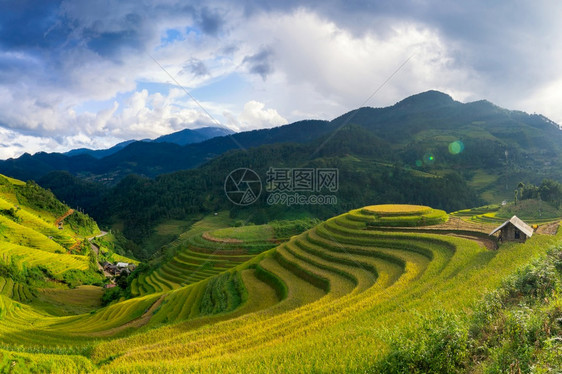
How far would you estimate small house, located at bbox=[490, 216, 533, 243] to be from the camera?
2048 centimetres

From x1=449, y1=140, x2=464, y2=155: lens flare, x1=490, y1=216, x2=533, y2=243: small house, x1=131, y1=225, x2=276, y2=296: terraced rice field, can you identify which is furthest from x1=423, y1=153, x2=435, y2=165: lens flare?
x1=490, y1=216, x2=533, y2=243: small house

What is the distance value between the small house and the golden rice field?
2.09 feet

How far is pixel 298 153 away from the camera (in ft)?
604

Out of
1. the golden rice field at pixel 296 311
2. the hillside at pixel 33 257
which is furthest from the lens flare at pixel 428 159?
the hillside at pixel 33 257

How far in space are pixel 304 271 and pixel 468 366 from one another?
1717 cm

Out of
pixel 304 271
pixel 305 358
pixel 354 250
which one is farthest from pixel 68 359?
pixel 354 250

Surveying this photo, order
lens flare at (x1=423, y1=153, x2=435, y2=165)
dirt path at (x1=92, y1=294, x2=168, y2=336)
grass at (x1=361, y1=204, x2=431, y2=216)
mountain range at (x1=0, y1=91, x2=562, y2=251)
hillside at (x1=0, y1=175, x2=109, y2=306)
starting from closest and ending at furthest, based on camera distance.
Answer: dirt path at (x1=92, y1=294, x2=168, y2=336), grass at (x1=361, y1=204, x2=431, y2=216), hillside at (x1=0, y1=175, x2=109, y2=306), mountain range at (x1=0, y1=91, x2=562, y2=251), lens flare at (x1=423, y1=153, x2=435, y2=165)

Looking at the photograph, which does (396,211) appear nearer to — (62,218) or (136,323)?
(136,323)

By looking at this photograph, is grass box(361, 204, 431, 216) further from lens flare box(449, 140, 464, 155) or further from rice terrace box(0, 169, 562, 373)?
lens flare box(449, 140, 464, 155)

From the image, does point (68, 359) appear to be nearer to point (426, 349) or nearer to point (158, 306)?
point (426, 349)

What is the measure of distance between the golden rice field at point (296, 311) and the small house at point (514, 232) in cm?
64

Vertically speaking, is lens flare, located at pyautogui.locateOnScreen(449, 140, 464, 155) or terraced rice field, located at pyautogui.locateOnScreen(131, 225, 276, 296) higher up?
lens flare, located at pyautogui.locateOnScreen(449, 140, 464, 155)

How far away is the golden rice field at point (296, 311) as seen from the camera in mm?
8297

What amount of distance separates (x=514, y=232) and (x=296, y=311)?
56.2 feet
